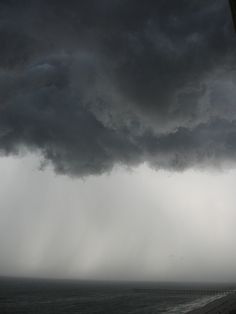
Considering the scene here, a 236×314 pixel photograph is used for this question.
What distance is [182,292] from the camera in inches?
7869

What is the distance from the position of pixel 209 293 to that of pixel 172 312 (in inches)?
4192

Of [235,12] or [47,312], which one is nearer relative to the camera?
[235,12]

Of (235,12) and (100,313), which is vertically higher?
(235,12)

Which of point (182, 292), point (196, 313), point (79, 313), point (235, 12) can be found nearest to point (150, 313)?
point (196, 313)

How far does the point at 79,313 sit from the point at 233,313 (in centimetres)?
→ 4597

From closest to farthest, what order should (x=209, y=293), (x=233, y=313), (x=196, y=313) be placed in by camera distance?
1. (x=233, y=313)
2. (x=196, y=313)
3. (x=209, y=293)

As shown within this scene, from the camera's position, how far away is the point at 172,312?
101188mm

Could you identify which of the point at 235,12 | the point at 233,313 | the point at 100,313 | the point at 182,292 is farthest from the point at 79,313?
the point at 182,292

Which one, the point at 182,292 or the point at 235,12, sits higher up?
the point at 235,12

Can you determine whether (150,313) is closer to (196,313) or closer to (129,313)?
(129,313)

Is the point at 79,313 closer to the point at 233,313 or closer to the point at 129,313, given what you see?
the point at 129,313

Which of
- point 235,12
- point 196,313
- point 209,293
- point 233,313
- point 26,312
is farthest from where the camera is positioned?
point 209,293

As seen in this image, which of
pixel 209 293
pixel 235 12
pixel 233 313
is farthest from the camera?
pixel 209 293

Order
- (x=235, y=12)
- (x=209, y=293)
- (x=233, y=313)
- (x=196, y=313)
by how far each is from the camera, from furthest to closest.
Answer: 1. (x=209, y=293)
2. (x=196, y=313)
3. (x=233, y=313)
4. (x=235, y=12)
